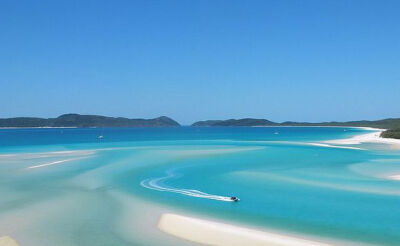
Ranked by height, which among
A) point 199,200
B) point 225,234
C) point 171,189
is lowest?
point 225,234

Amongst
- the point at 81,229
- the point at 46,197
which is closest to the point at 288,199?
the point at 81,229

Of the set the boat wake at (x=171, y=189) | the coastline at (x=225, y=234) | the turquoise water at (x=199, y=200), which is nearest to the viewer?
the coastline at (x=225, y=234)

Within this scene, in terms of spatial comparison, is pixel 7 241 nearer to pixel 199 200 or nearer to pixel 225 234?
pixel 225 234

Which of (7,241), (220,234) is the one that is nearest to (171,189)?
(220,234)

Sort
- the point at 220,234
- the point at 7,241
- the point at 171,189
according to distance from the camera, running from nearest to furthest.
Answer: the point at 7,241, the point at 220,234, the point at 171,189

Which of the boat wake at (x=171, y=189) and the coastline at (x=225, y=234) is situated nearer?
the coastline at (x=225, y=234)

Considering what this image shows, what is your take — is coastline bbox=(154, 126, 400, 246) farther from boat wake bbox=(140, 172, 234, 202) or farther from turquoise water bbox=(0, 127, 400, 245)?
boat wake bbox=(140, 172, 234, 202)

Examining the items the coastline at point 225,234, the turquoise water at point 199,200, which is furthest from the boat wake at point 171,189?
the coastline at point 225,234

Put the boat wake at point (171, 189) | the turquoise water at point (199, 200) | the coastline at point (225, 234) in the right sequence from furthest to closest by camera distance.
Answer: the boat wake at point (171, 189)
the turquoise water at point (199, 200)
the coastline at point (225, 234)

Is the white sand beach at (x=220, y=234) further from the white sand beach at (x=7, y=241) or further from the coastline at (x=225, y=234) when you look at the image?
the white sand beach at (x=7, y=241)
